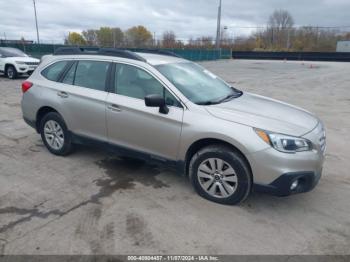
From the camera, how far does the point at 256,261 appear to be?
265 cm

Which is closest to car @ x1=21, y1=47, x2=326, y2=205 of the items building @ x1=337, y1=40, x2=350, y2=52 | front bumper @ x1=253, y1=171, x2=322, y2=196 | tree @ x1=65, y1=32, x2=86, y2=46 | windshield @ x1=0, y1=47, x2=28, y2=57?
front bumper @ x1=253, y1=171, x2=322, y2=196

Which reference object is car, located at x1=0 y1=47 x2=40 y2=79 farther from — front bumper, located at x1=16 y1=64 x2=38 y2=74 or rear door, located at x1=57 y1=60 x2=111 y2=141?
rear door, located at x1=57 y1=60 x2=111 y2=141

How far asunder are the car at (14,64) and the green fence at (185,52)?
9.72 m

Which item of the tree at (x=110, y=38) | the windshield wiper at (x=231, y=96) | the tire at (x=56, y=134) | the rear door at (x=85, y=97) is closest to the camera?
the windshield wiper at (x=231, y=96)

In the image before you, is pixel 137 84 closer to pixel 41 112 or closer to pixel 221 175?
pixel 221 175

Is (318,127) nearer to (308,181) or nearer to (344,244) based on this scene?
(308,181)

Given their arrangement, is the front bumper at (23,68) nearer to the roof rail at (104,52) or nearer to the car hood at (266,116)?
the roof rail at (104,52)

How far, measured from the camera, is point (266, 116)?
349 cm

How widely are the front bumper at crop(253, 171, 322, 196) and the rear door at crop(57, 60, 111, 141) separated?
2321mm

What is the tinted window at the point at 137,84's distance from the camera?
148 inches

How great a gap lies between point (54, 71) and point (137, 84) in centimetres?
173

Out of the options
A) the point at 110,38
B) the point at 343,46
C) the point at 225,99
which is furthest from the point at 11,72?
the point at 343,46

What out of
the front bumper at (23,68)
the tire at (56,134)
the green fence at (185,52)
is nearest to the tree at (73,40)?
the green fence at (185,52)

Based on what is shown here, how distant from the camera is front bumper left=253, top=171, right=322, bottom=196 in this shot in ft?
10.3
